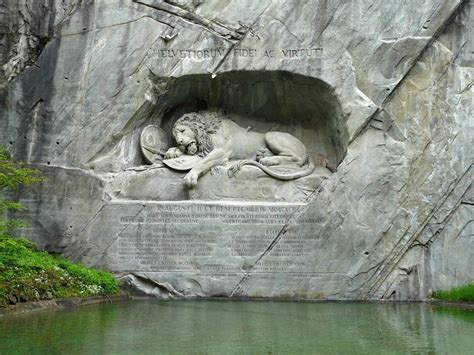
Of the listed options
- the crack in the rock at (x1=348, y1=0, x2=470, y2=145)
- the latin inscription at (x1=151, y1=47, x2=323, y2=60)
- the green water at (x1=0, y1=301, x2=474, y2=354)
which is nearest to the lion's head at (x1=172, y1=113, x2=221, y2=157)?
the latin inscription at (x1=151, y1=47, x2=323, y2=60)

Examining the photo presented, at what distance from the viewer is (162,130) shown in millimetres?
12383

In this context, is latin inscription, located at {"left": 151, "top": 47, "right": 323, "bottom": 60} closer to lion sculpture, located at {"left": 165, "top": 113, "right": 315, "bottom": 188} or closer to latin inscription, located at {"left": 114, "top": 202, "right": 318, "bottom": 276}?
lion sculpture, located at {"left": 165, "top": 113, "right": 315, "bottom": 188}

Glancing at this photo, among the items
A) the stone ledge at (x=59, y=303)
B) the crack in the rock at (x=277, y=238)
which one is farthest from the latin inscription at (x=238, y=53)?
the stone ledge at (x=59, y=303)

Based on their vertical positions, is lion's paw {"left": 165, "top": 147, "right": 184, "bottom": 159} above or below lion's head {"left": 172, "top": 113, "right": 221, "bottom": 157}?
below

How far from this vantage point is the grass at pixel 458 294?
10.2 metres

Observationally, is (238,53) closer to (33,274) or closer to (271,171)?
(271,171)

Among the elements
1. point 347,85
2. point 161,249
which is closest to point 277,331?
point 161,249

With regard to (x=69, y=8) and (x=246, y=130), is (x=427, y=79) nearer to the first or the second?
(x=246, y=130)

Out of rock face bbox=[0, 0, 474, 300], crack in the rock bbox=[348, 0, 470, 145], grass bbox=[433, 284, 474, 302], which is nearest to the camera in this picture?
grass bbox=[433, 284, 474, 302]

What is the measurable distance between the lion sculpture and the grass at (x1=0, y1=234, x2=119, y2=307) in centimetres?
287

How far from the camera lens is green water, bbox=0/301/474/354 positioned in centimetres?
589

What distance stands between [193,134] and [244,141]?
1.06 meters

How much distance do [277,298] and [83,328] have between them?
4527 millimetres

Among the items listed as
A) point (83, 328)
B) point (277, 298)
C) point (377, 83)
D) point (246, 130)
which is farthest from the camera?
point (246, 130)
